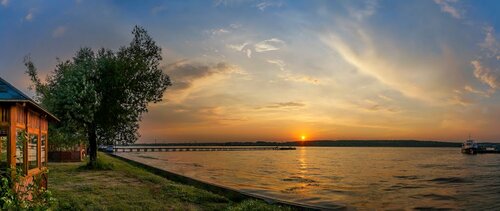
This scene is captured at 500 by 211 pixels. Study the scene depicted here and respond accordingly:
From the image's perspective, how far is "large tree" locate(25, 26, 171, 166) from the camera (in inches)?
1529

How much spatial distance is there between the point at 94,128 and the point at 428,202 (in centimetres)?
3126

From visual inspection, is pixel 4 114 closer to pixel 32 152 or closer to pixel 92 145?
pixel 32 152

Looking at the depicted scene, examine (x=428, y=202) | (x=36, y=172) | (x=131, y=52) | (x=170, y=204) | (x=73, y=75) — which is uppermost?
(x=131, y=52)

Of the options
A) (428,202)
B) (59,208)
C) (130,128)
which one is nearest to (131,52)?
(130,128)

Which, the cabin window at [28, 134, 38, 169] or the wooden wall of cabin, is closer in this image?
the wooden wall of cabin

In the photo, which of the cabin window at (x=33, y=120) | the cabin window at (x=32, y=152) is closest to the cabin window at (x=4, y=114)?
the cabin window at (x=33, y=120)

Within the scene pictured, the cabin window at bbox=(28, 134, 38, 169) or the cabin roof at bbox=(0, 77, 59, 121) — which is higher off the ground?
the cabin roof at bbox=(0, 77, 59, 121)

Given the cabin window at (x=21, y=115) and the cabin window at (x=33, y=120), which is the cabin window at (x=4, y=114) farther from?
the cabin window at (x=33, y=120)

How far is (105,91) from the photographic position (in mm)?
40844

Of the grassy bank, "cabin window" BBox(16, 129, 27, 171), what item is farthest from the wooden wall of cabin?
the grassy bank

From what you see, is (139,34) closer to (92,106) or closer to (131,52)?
(131,52)

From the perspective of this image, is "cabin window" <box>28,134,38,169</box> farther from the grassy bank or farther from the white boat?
the white boat

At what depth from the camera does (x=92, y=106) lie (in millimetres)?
39344

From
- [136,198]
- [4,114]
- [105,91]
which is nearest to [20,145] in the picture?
[4,114]
